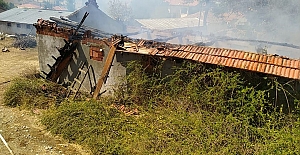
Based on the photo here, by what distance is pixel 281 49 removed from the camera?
491 inches

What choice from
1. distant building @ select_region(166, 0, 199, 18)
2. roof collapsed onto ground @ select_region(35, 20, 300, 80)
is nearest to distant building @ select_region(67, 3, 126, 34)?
roof collapsed onto ground @ select_region(35, 20, 300, 80)

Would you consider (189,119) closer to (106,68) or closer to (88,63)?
(106,68)

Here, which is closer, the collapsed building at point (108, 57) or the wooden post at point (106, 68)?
the collapsed building at point (108, 57)

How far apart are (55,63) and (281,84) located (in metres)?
7.82

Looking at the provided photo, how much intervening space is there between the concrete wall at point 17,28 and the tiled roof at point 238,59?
878 inches

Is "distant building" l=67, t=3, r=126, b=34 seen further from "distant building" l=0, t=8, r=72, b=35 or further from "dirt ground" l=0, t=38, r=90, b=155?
"dirt ground" l=0, t=38, r=90, b=155

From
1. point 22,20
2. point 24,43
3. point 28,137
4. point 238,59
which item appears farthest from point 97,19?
point 238,59

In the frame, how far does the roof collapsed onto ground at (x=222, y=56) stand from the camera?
A: 19.0ft

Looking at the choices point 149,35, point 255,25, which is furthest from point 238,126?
point 255,25

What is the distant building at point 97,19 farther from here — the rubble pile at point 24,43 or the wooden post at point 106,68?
the wooden post at point 106,68

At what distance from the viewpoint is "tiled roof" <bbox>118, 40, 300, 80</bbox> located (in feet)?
18.9

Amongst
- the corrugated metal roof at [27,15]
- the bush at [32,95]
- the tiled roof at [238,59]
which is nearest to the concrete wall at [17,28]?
the corrugated metal roof at [27,15]

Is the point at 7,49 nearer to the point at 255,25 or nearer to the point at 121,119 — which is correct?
the point at 121,119

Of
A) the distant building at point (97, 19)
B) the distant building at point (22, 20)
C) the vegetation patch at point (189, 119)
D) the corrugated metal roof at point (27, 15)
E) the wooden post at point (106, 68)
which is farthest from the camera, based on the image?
the corrugated metal roof at point (27, 15)
